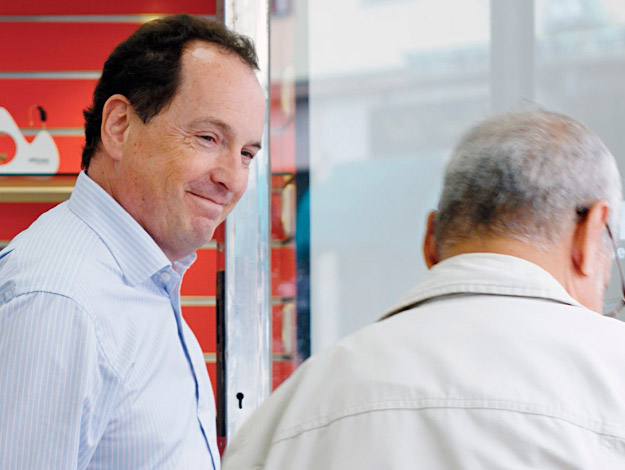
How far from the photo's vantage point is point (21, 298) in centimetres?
102

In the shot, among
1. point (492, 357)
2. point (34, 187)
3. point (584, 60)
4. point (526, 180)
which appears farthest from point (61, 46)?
point (492, 357)

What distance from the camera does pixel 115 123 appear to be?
4.60 feet

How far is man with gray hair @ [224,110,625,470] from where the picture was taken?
0.72 metres

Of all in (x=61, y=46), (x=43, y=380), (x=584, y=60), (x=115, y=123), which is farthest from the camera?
(x=61, y=46)

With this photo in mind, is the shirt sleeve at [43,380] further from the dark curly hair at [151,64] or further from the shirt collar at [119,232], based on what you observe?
the dark curly hair at [151,64]

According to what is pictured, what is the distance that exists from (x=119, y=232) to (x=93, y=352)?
0.92 ft

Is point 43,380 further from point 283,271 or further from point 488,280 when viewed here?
point 283,271

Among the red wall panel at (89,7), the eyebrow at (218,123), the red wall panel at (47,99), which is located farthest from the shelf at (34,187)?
the eyebrow at (218,123)

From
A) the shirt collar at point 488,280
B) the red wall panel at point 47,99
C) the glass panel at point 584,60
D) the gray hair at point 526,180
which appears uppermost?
the red wall panel at point 47,99

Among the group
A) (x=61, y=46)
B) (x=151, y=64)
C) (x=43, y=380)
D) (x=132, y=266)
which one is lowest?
(x=43, y=380)

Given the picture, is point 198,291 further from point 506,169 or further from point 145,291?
point 506,169

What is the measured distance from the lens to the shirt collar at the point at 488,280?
0.82 meters

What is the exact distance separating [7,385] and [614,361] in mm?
722

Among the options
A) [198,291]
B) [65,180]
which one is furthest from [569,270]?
[65,180]
